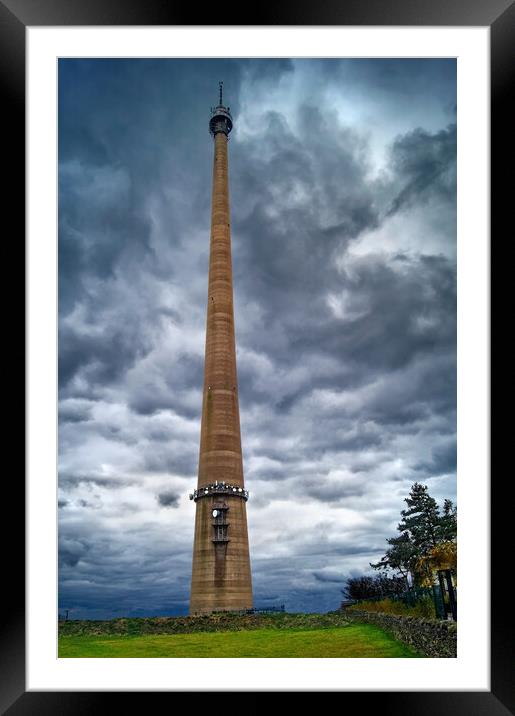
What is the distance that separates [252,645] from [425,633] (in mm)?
9201

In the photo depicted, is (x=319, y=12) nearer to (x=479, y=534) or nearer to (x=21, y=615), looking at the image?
(x=479, y=534)

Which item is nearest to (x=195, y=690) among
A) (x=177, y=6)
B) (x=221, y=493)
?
(x=177, y=6)

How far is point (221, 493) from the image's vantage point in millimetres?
43906

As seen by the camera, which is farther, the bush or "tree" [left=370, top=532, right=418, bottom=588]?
"tree" [left=370, top=532, right=418, bottom=588]

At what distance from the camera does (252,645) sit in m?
28.2

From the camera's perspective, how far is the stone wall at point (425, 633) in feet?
63.7

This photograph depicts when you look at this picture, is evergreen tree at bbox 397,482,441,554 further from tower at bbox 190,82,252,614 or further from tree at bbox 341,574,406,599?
tower at bbox 190,82,252,614

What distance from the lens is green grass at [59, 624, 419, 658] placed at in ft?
79.9

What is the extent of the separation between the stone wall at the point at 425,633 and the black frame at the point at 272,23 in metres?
8.62

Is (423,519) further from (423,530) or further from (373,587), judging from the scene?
(373,587)

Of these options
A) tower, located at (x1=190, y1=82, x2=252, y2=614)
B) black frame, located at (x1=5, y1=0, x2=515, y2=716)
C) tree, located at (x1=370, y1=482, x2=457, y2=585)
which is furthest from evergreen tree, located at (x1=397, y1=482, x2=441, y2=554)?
black frame, located at (x1=5, y1=0, x2=515, y2=716)

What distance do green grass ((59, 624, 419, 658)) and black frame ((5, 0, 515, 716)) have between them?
1228 cm

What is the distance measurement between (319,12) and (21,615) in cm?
1042

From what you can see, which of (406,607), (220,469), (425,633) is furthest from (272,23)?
(220,469)
